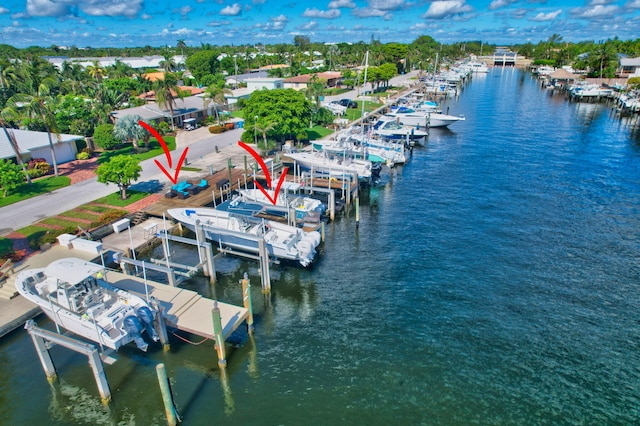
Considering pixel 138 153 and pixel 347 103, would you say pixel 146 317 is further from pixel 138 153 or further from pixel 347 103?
pixel 347 103

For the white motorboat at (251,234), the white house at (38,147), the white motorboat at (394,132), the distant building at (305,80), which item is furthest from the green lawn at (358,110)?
the white motorboat at (251,234)

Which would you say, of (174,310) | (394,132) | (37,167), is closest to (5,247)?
(174,310)

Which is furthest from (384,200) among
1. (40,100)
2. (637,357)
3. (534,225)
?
(40,100)

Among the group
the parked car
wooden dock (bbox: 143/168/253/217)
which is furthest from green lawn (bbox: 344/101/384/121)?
wooden dock (bbox: 143/168/253/217)

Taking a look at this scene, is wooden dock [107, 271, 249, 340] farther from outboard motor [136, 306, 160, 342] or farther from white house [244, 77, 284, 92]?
white house [244, 77, 284, 92]

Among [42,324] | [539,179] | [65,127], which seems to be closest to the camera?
[42,324]

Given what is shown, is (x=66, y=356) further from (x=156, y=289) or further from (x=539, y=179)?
(x=539, y=179)

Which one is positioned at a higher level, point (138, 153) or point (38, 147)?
point (38, 147)
